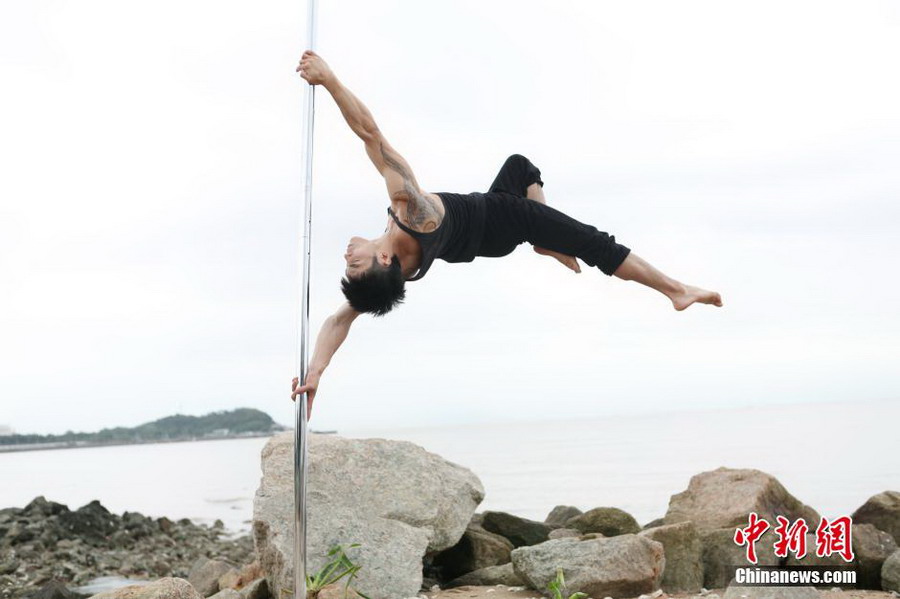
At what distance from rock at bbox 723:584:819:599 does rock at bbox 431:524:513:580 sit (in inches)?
80.6

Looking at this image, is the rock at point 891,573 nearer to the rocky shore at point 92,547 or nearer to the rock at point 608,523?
the rock at point 608,523

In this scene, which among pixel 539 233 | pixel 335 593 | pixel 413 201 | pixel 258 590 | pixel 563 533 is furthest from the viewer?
pixel 563 533

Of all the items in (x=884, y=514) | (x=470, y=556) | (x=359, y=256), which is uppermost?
(x=359, y=256)

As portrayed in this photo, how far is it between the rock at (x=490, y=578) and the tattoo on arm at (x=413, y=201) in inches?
117

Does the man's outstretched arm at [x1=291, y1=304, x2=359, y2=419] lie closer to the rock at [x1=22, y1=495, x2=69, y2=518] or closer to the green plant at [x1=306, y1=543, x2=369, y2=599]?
the green plant at [x1=306, y1=543, x2=369, y2=599]

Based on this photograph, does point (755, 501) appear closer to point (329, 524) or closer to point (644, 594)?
point (644, 594)

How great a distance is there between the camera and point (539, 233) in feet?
17.8

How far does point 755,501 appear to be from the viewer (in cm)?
768

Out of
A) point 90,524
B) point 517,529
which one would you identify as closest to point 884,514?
point 517,529

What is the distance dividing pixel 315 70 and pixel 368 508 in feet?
10.7

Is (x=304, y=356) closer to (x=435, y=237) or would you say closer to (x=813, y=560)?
(x=435, y=237)

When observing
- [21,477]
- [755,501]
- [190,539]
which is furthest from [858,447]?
[21,477]

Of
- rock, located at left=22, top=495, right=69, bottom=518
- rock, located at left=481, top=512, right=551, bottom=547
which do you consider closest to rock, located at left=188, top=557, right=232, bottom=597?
rock, located at left=481, top=512, right=551, bottom=547

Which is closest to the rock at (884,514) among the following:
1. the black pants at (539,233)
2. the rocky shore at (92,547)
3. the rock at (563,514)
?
the rock at (563,514)
